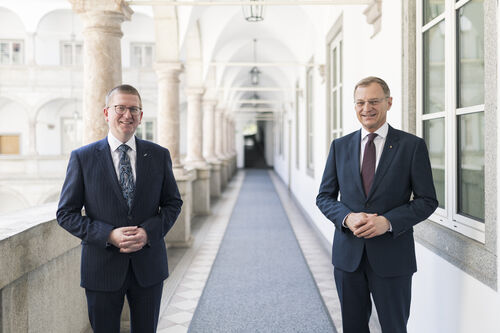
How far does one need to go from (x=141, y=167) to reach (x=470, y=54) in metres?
1.77

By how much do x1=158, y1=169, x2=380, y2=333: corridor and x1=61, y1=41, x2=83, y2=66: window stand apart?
46.6 ft

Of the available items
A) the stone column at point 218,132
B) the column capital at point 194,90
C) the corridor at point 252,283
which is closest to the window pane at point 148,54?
the stone column at point 218,132

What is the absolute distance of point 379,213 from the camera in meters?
2.18

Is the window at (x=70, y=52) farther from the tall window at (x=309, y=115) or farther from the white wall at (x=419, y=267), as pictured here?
the white wall at (x=419, y=267)

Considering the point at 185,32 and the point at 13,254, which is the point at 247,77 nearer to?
the point at 185,32

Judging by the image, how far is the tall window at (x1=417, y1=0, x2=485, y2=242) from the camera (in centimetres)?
234

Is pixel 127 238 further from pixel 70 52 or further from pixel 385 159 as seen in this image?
pixel 70 52

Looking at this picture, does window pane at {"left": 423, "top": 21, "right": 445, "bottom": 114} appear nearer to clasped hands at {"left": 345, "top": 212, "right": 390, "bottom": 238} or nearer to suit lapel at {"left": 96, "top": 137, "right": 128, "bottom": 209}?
clasped hands at {"left": 345, "top": 212, "right": 390, "bottom": 238}

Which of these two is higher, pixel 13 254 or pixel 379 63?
pixel 379 63

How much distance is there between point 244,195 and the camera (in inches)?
590

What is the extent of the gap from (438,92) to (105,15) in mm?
2809

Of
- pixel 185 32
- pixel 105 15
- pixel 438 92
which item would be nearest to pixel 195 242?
pixel 185 32

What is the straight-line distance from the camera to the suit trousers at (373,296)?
2.15 m

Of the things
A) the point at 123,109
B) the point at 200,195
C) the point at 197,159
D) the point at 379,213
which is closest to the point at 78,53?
the point at 197,159
